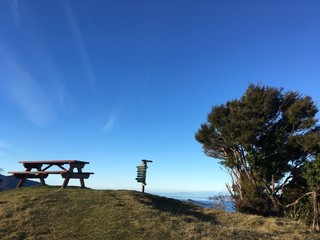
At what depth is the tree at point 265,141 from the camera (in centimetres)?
2006

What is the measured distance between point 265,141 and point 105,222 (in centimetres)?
1294

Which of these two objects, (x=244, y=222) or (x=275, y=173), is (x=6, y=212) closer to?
(x=244, y=222)

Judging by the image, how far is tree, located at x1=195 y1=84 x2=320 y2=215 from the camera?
20.1 m

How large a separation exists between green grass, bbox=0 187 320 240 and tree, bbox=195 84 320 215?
5385 millimetres

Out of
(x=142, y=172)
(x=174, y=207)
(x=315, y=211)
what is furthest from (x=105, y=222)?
(x=315, y=211)

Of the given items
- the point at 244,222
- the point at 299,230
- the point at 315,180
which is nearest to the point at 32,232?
the point at 244,222

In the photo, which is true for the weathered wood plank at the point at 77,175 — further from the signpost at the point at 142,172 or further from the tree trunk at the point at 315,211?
the tree trunk at the point at 315,211

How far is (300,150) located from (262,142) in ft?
7.37

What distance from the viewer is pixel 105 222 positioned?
11078mm

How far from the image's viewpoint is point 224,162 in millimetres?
24156

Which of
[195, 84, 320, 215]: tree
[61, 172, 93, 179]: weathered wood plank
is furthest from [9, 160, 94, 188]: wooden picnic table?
[195, 84, 320, 215]: tree

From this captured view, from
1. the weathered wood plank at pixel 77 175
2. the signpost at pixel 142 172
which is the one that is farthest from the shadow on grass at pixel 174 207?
the weathered wood plank at pixel 77 175

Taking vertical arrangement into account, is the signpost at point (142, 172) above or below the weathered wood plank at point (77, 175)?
above

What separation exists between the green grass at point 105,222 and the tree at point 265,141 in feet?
17.7
